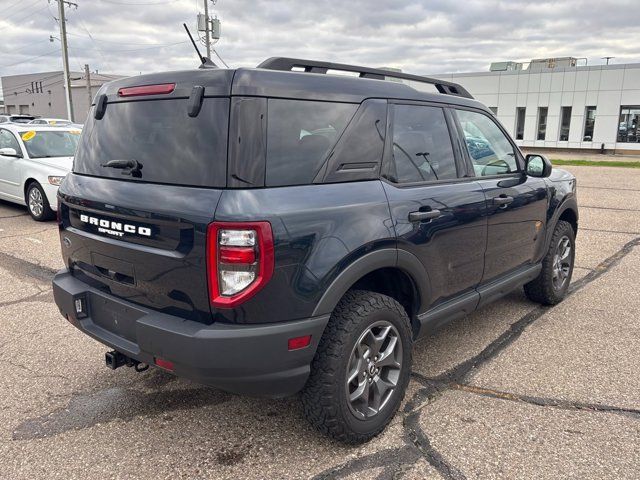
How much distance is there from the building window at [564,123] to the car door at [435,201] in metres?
33.7

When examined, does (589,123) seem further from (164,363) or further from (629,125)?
(164,363)

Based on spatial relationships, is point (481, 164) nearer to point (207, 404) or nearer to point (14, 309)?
point (207, 404)

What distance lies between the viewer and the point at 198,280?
234cm

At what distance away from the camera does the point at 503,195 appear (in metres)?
3.78

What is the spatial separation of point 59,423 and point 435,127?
288 cm

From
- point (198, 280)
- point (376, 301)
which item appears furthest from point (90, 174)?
point (376, 301)

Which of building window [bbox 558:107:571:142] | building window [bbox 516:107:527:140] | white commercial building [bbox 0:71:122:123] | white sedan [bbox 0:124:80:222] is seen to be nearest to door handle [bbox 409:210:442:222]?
white sedan [bbox 0:124:80:222]

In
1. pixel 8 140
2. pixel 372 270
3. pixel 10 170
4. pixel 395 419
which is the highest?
pixel 8 140

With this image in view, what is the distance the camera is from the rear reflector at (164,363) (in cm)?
247

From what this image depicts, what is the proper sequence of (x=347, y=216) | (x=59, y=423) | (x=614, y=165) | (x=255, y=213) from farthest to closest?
(x=614, y=165) < (x=59, y=423) < (x=347, y=216) < (x=255, y=213)

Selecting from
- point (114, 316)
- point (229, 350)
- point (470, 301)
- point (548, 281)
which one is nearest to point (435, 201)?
point (470, 301)

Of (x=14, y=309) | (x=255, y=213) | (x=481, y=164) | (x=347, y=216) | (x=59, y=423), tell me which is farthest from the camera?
(x=14, y=309)

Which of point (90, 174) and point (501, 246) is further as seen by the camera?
point (501, 246)

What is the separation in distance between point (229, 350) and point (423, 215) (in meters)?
1.36
